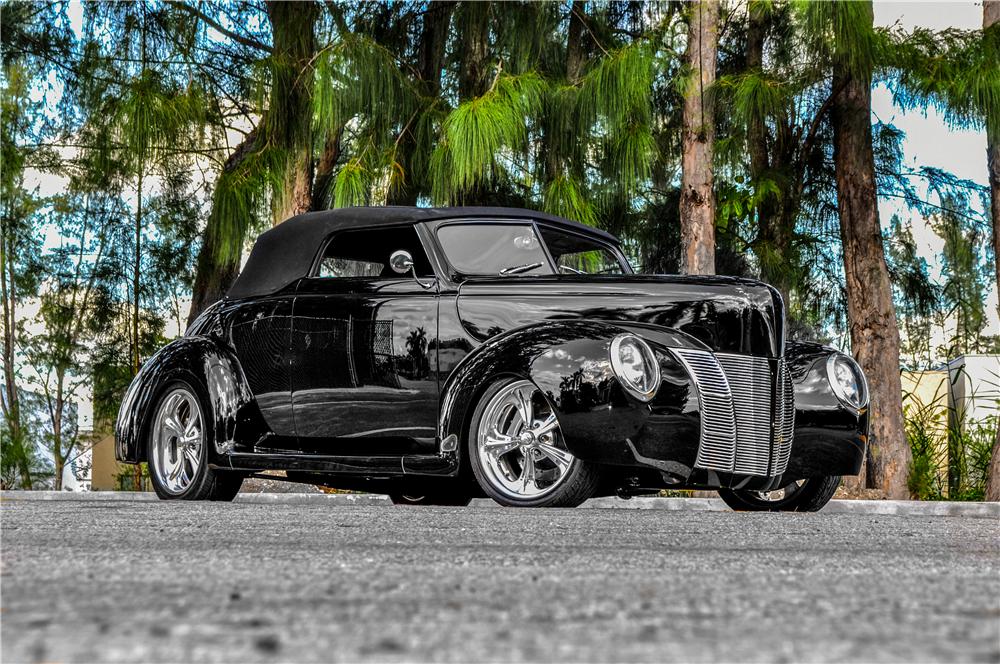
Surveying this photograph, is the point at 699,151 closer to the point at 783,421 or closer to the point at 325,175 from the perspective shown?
the point at 325,175

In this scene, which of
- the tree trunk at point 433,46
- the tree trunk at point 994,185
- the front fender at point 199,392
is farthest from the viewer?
the tree trunk at point 433,46

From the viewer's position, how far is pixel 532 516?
208 inches

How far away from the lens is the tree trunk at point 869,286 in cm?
1262

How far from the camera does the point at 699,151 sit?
1178 centimetres

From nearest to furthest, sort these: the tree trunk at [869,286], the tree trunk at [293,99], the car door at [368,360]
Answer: the car door at [368,360] < the tree trunk at [293,99] < the tree trunk at [869,286]

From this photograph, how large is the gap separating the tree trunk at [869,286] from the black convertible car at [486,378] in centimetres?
544

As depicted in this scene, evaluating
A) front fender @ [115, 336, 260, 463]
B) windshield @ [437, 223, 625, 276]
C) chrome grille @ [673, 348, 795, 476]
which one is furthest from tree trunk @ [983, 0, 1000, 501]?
front fender @ [115, 336, 260, 463]

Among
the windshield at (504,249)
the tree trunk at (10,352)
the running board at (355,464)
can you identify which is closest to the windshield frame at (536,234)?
the windshield at (504,249)

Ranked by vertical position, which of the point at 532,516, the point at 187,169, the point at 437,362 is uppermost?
the point at 187,169

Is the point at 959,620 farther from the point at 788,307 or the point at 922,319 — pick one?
the point at 922,319

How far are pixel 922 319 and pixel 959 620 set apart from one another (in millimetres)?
14154

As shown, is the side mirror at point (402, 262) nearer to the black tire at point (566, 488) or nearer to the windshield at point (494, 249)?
the windshield at point (494, 249)

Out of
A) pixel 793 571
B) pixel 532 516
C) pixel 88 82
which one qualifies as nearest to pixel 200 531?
pixel 532 516

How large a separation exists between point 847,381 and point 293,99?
7395 millimetres
